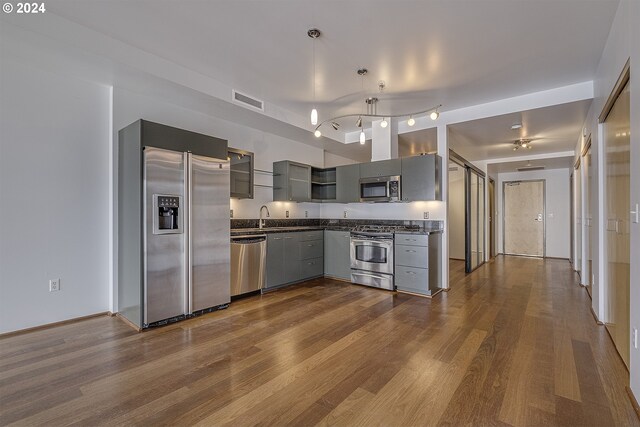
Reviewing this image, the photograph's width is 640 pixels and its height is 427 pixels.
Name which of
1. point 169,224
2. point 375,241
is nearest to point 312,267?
point 375,241

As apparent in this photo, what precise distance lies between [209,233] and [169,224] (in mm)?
470

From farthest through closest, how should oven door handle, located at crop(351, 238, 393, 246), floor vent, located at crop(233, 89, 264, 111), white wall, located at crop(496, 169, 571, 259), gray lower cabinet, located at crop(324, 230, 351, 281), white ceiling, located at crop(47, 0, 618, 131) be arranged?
white wall, located at crop(496, 169, 571, 259)
gray lower cabinet, located at crop(324, 230, 351, 281)
oven door handle, located at crop(351, 238, 393, 246)
floor vent, located at crop(233, 89, 264, 111)
white ceiling, located at crop(47, 0, 618, 131)

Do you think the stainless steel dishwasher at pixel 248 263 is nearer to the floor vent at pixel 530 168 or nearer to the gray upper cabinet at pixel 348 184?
the gray upper cabinet at pixel 348 184

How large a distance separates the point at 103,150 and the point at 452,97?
4.45 metres

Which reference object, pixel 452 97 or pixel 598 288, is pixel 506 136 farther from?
pixel 598 288

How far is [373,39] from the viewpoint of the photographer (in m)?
2.79

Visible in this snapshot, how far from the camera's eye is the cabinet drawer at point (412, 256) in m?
4.25

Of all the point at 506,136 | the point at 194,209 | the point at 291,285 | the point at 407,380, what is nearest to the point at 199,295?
the point at 194,209

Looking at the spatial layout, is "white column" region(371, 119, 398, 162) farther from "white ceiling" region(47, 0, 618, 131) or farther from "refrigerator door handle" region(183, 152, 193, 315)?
"refrigerator door handle" region(183, 152, 193, 315)

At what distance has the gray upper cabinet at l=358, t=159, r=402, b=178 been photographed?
484 centimetres

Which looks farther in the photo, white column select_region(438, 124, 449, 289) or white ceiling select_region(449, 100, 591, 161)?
white column select_region(438, 124, 449, 289)

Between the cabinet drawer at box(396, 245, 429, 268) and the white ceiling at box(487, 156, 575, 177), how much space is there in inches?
182

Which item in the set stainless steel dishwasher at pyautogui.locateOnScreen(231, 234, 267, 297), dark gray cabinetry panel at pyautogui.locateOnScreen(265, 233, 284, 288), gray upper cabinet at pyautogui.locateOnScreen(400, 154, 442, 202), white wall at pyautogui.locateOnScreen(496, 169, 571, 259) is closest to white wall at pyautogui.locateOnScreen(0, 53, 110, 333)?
stainless steel dishwasher at pyautogui.locateOnScreen(231, 234, 267, 297)

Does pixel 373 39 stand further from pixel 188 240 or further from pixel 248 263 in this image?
pixel 248 263
